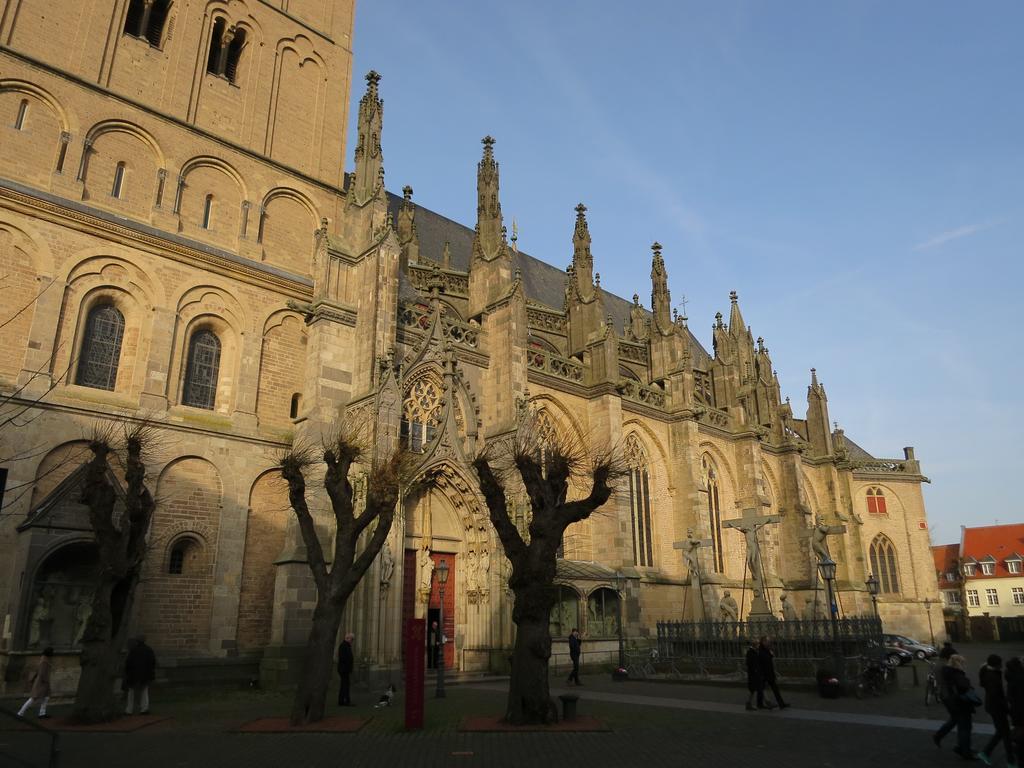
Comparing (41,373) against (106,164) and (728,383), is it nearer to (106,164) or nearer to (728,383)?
(106,164)

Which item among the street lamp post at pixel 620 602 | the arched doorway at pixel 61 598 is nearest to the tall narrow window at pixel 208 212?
the arched doorway at pixel 61 598

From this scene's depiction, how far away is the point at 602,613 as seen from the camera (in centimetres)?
2358

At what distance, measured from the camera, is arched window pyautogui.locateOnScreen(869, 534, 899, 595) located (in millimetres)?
42281

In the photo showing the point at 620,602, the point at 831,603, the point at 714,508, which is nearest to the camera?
the point at 831,603

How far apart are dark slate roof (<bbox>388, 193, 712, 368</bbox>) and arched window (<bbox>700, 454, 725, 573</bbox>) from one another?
250 inches

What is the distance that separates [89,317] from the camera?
17.2 m

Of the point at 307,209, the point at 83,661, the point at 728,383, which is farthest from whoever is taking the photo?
the point at 728,383

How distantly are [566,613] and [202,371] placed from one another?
42.2 ft

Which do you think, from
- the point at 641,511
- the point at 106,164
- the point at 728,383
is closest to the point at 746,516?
the point at 641,511

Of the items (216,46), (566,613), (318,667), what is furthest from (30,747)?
(216,46)

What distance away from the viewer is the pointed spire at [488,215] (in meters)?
24.7

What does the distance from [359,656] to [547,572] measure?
6.57 m

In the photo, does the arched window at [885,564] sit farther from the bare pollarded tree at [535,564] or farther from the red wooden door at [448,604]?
the bare pollarded tree at [535,564]

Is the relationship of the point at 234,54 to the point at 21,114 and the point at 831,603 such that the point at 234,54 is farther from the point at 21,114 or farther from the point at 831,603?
the point at 831,603
